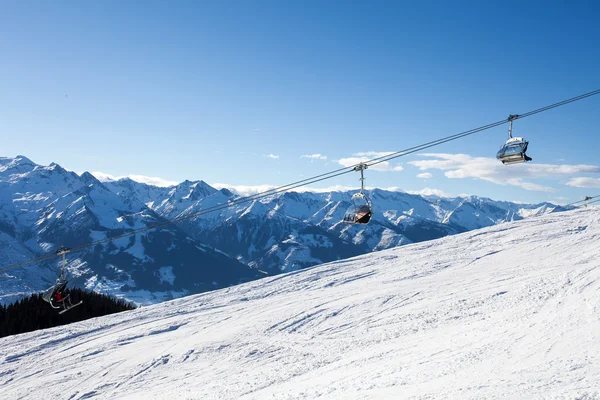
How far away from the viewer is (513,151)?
42.8 ft

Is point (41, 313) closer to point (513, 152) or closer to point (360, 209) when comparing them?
point (360, 209)

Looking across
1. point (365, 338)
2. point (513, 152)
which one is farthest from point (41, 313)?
point (513, 152)

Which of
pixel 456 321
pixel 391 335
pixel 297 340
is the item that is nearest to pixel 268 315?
pixel 297 340

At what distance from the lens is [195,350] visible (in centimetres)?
2003

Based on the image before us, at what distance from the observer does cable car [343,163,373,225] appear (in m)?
13.8

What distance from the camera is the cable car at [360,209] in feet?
45.2

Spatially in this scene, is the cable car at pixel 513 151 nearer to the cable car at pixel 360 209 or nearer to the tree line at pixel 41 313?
the cable car at pixel 360 209

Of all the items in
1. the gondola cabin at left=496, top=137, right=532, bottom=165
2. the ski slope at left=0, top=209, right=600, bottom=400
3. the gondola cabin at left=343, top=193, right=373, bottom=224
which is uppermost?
the gondola cabin at left=496, top=137, right=532, bottom=165

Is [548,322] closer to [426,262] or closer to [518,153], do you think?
[518,153]

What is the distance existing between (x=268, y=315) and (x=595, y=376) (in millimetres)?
16104

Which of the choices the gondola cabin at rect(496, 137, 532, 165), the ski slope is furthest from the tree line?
the gondola cabin at rect(496, 137, 532, 165)

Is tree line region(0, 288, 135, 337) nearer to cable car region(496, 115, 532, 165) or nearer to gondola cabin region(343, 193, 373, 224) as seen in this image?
gondola cabin region(343, 193, 373, 224)

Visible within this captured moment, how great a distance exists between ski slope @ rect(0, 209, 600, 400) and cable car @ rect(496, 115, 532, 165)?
5.25 meters

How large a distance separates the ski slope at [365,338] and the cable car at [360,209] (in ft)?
14.6
